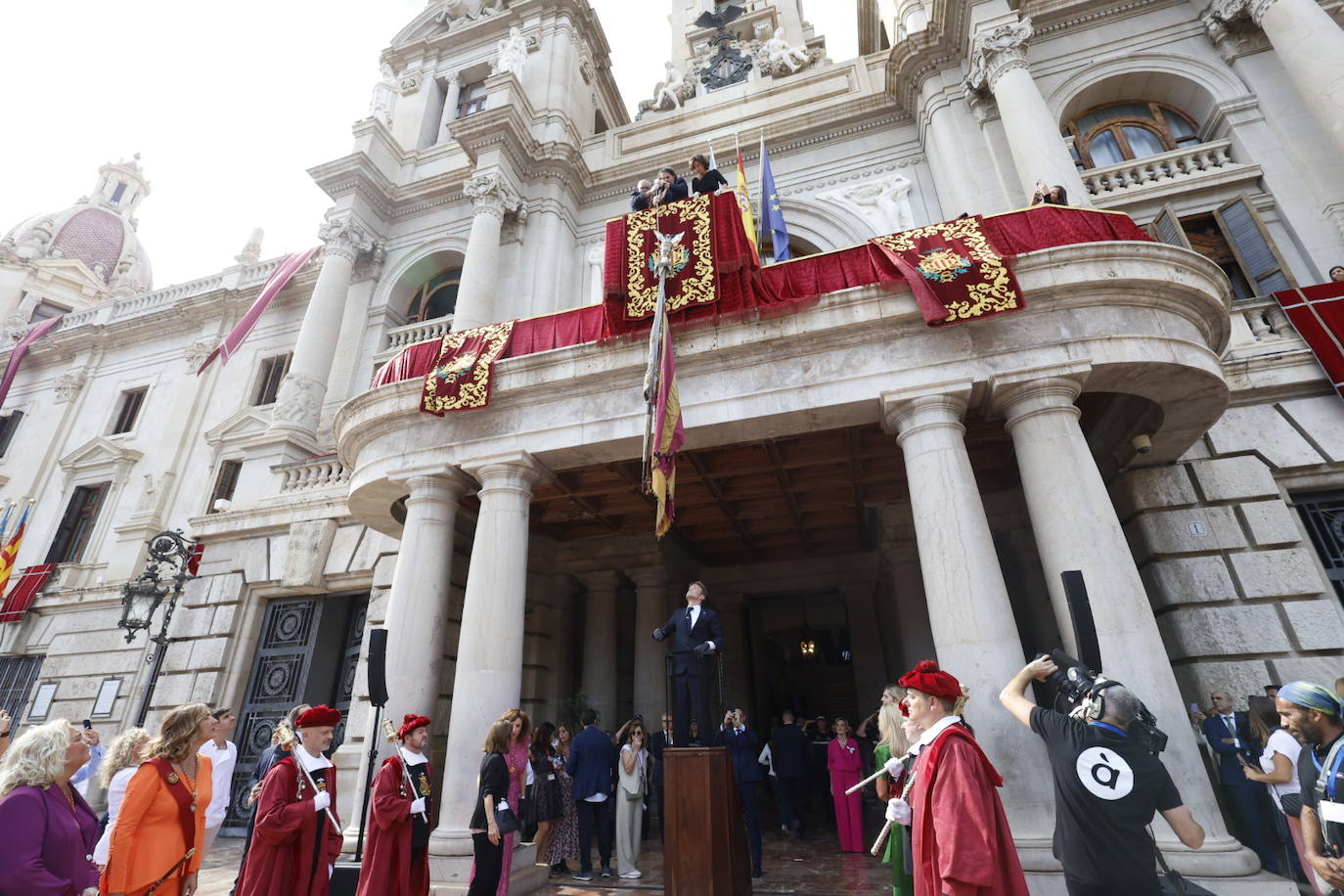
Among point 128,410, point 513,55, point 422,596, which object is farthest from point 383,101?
point 422,596

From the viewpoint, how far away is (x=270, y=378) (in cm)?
2172

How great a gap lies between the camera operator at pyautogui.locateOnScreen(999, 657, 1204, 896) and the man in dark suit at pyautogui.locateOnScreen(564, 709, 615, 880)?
20.6 ft

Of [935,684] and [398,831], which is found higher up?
[935,684]

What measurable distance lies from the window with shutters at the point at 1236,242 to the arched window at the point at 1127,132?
2490mm

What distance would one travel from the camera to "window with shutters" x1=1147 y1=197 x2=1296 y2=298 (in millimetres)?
10898

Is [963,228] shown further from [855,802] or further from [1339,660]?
[855,802]

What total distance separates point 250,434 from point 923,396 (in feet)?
66.9

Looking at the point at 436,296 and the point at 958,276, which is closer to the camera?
the point at 958,276

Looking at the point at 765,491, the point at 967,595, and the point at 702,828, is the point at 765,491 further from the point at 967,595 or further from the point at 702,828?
the point at 702,828

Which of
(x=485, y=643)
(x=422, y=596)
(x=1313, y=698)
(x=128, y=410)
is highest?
(x=128, y=410)

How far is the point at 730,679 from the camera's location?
15.9 metres

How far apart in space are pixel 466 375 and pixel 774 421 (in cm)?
436

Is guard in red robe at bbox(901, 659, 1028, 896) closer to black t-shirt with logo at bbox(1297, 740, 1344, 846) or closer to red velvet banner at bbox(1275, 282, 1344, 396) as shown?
black t-shirt with logo at bbox(1297, 740, 1344, 846)

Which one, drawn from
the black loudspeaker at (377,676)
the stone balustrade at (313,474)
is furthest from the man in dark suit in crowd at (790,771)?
the stone balustrade at (313,474)
